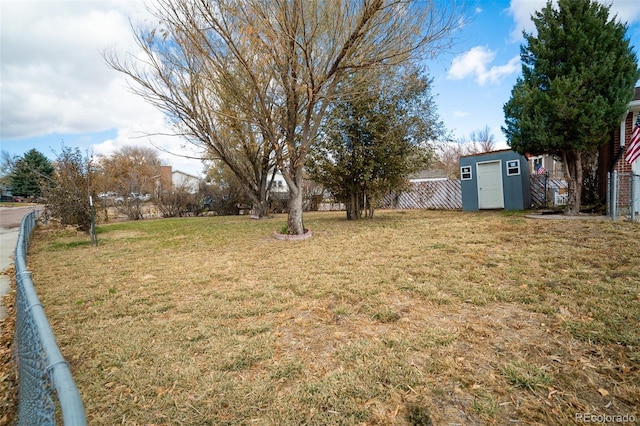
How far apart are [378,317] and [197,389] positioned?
1.76 meters

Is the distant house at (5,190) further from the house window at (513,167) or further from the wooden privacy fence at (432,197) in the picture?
the house window at (513,167)

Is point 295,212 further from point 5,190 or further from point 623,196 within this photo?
point 5,190

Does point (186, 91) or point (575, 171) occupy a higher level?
point (186, 91)

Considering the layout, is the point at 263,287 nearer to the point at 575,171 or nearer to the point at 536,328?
the point at 536,328

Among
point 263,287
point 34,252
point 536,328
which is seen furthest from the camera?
point 34,252

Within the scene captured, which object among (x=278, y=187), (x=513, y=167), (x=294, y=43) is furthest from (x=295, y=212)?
(x=278, y=187)

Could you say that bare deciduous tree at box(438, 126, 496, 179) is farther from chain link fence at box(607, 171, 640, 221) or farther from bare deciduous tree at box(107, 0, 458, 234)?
bare deciduous tree at box(107, 0, 458, 234)

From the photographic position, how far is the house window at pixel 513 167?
1266 centimetres

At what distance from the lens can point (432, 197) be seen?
17.6 m

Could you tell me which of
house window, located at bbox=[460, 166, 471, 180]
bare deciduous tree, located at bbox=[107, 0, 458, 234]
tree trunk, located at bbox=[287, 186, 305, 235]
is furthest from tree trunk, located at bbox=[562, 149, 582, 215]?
tree trunk, located at bbox=[287, 186, 305, 235]

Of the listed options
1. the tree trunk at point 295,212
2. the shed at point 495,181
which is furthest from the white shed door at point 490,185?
the tree trunk at point 295,212

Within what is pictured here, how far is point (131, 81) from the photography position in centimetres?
844

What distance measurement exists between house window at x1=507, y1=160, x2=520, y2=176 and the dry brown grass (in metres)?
8.26

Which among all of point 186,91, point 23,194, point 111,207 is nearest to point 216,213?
point 111,207
